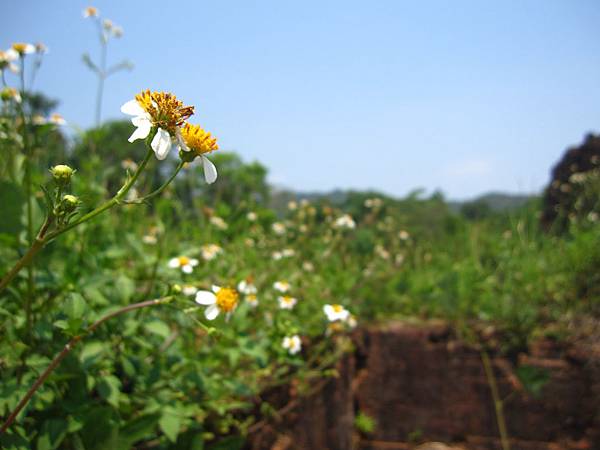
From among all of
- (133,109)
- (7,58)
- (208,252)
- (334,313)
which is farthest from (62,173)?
(208,252)

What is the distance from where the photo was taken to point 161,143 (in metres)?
0.69

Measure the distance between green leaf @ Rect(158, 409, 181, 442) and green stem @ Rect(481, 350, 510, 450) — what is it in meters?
2.01

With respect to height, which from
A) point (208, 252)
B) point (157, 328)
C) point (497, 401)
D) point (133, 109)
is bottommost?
point (497, 401)

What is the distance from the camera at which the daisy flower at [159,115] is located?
2.31ft

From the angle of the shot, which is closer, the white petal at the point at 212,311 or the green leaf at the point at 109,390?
the white petal at the point at 212,311

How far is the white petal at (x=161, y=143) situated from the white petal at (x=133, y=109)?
55mm

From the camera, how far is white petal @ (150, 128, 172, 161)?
676 mm

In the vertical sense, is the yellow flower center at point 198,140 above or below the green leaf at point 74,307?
above

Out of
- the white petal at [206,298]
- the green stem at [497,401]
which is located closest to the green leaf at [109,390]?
the white petal at [206,298]

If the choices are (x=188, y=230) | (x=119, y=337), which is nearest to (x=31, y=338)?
(x=119, y=337)

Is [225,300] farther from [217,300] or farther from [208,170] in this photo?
[208,170]

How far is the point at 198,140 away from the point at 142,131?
0.09 meters

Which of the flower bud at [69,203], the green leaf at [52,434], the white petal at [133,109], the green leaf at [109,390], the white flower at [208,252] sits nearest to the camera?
the flower bud at [69,203]

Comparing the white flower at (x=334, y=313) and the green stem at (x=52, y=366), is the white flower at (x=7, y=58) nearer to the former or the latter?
the green stem at (x=52, y=366)
